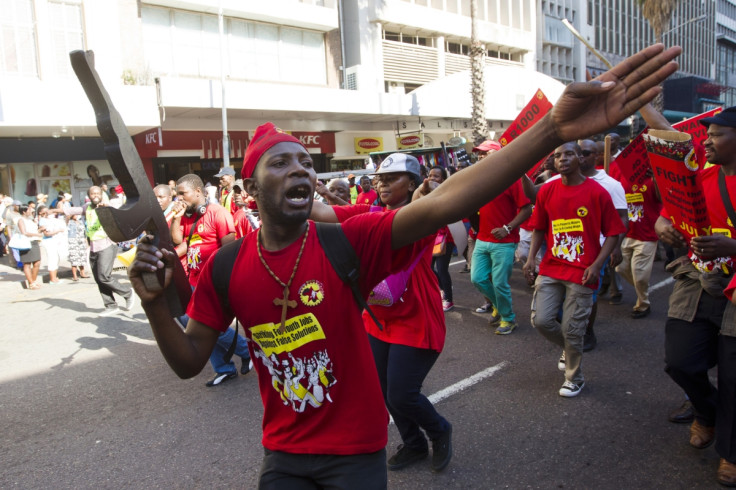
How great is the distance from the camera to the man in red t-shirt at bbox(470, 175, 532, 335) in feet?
21.1

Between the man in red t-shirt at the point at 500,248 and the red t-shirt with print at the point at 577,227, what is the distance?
5.00ft

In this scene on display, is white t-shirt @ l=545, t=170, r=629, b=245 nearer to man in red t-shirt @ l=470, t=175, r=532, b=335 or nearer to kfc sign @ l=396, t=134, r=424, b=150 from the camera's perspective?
man in red t-shirt @ l=470, t=175, r=532, b=335

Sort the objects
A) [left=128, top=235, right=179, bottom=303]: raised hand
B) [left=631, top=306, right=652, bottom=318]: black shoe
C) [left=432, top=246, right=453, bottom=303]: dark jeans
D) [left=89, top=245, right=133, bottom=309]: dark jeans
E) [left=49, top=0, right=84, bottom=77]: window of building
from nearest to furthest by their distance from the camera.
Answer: [left=128, top=235, right=179, bottom=303]: raised hand, [left=631, top=306, right=652, bottom=318]: black shoe, [left=432, top=246, right=453, bottom=303]: dark jeans, [left=89, top=245, right=133, bottom=309]: dark jeans, [left=49, top=0, right=84, bottom=77]: window of building

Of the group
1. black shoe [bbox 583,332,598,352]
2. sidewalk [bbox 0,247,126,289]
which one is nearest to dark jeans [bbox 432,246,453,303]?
black shoe [bbox 583,332,598,352]

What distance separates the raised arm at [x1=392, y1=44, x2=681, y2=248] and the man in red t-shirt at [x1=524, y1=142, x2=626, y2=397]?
125 inches

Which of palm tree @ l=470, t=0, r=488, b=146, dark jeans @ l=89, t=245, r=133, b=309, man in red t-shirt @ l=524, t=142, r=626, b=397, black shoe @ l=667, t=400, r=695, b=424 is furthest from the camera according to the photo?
Result: palm tree @ l=470, t=0, r=488, b=146

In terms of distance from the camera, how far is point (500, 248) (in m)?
6.52

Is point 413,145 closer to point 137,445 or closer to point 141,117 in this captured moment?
point 141,117

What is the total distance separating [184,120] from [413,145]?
10175 mm

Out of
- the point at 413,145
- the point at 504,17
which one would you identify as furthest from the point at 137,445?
the point at 504,17

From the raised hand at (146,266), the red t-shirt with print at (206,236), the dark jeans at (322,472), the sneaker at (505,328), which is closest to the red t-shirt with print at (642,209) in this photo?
the sneaker at (505,328)

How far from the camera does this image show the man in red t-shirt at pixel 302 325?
1915 mm

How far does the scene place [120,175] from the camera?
1638mm

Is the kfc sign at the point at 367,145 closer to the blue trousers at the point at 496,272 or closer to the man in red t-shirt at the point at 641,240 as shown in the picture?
the man in red t-shirt at the point at 641,240
